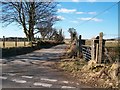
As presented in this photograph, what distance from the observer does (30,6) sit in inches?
1559

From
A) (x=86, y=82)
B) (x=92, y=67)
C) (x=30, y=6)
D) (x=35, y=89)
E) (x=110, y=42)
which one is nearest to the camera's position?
(x=35, y=89)

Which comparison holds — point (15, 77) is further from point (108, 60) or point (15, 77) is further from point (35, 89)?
point (108, 60)

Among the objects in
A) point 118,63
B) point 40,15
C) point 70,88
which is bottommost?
point 70,88

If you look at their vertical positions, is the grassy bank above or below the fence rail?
below

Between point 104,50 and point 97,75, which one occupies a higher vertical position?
point 104,50

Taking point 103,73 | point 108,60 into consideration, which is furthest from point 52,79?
point 108,60

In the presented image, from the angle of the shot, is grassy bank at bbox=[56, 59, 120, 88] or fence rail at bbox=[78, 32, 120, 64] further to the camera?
fence rail at bbox=[78, 32, 120, 64]

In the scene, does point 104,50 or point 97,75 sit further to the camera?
point 104,50

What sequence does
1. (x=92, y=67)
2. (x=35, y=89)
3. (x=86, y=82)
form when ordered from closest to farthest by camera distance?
1. (x=35, y=89)
2. (x=86, y=82)
3. (x=92, y=67)

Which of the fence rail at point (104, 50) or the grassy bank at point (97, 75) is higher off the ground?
the fence rail at point (104, 50)

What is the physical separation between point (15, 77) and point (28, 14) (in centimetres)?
2946

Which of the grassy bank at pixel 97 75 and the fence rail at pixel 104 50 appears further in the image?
the fence rail at pixel 104 50

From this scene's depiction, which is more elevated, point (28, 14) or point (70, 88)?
point (28, 14)

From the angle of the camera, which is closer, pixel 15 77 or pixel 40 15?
pixel 15 77
